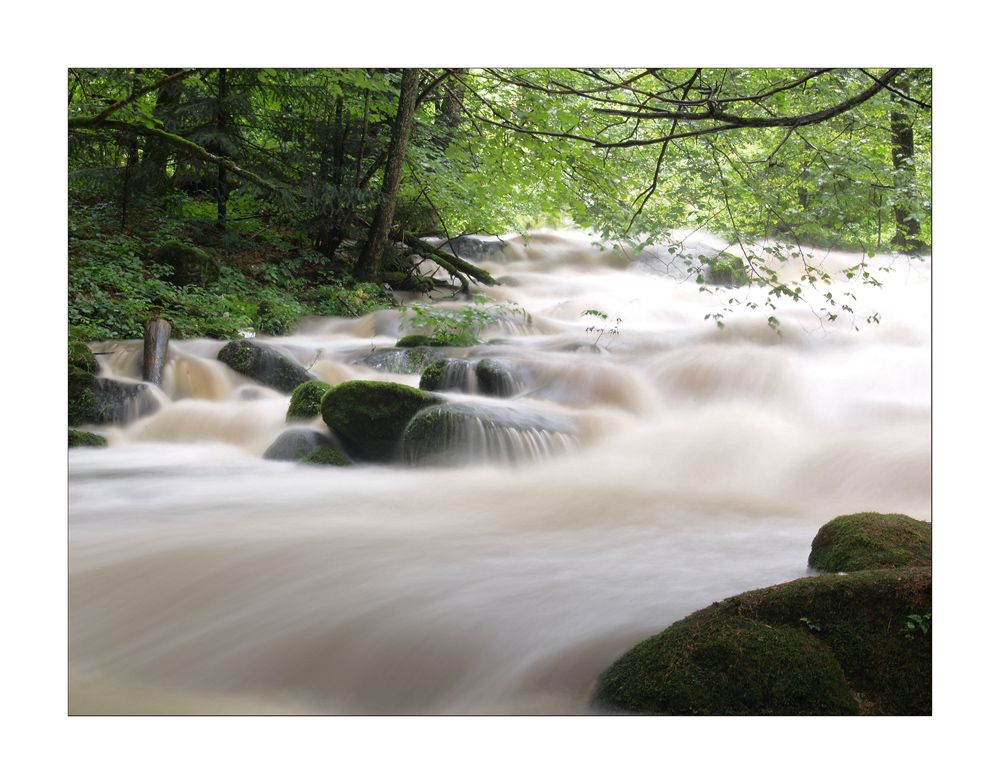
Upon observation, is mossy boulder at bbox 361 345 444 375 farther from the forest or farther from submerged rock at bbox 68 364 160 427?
submerged rock at bbox 68 364 160 427

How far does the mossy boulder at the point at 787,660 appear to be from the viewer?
1.62m

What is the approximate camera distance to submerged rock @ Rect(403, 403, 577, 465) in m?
2.24

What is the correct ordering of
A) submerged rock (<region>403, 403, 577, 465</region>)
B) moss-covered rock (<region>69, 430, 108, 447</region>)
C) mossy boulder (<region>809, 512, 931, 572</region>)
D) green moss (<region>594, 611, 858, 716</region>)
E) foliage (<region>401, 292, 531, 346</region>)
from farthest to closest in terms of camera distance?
foliage (<region>401, 292, 531, 346</region>) < submerged rock (<region>403, 403, 577, 465</region>) < moss-covered rock (<region>69, 430, 108, 447</region>) < mossy boulder (<region>809, 512, 931, 572</region>) < green moss (<region>594, 611, 858, 716</region>)

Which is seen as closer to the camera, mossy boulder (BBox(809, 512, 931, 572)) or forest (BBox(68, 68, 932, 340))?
mossy boulder (BBox(809, 512, 931, 572))

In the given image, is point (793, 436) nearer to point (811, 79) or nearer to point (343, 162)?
point (811, 79)

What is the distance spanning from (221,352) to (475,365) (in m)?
0.98

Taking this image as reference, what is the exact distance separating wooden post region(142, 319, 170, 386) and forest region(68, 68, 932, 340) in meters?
0.07

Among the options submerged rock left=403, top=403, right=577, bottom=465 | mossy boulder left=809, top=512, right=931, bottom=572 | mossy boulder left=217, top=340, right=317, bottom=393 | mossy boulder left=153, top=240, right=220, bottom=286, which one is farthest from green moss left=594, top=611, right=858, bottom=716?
mossy boulder left=153, top=240, right=220, bottom=286

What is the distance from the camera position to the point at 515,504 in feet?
6.98

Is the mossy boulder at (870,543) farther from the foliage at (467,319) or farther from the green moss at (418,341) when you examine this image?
→ the green moss at (418,341)

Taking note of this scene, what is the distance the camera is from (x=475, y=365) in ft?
7.91
